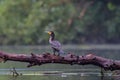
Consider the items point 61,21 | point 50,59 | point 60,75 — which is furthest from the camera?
point 61,21

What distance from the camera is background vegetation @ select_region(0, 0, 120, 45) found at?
41156 millimetres

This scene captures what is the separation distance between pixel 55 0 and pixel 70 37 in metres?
2.87

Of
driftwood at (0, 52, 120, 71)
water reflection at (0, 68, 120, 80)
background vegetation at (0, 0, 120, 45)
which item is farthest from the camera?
background vegetation at (0, 0, 120, 45)

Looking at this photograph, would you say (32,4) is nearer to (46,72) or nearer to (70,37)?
(70,37)

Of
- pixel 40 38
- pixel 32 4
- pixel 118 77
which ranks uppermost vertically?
pixel 32 4

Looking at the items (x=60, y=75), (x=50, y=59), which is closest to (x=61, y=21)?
(x=60, y=75)

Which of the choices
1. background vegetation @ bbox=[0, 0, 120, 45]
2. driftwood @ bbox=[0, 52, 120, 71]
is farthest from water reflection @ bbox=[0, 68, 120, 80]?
background vegetation @ bbox=[0, 0, 120, 45]

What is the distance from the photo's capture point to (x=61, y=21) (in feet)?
136

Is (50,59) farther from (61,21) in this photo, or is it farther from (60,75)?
(61,21)

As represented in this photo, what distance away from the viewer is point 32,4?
43.7 m

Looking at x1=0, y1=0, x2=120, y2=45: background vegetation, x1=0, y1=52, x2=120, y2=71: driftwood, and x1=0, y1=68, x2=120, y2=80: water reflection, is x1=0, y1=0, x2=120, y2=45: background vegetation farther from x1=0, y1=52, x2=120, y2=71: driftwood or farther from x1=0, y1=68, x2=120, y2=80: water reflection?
x1=0, y1=52, x2=120, y2=71: driftwood

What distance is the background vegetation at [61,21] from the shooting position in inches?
1620

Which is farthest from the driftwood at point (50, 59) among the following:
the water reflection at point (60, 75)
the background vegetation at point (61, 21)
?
the background vegetation at point (61, 21)

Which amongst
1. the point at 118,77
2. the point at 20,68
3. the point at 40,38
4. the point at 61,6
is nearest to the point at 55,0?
the point at 61,6
